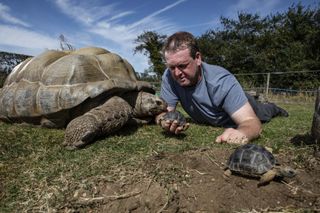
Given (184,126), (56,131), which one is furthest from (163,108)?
(56,131)

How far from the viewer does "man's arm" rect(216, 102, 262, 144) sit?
3094 millimetres

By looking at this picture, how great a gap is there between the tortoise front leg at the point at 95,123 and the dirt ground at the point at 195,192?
0.91 m

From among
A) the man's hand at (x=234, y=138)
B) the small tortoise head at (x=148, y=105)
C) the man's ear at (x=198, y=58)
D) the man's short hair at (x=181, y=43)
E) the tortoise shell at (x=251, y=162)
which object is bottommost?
the man's hand at (x=234, y=138)

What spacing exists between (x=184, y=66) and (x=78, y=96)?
50.3 inches

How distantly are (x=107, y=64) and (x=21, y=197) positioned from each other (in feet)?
7.54

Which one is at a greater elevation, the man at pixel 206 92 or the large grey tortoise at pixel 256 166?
the man at pixel 206 92

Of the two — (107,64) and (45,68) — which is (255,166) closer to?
(107,64)

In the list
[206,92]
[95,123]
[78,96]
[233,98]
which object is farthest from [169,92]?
[95,123]

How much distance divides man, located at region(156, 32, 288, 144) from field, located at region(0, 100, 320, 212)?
314 mm

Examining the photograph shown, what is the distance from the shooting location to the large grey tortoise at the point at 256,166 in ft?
6.69

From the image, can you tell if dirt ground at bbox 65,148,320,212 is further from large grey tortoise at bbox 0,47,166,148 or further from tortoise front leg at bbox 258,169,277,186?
large grey tortoise at bbox 0,47,166,148

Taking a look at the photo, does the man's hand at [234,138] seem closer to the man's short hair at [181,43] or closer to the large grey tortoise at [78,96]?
the man's short hair at [181,43]

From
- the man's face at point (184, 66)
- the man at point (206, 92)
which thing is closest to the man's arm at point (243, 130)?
the man at point (206, 92)

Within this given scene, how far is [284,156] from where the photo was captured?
2650 millimetres
